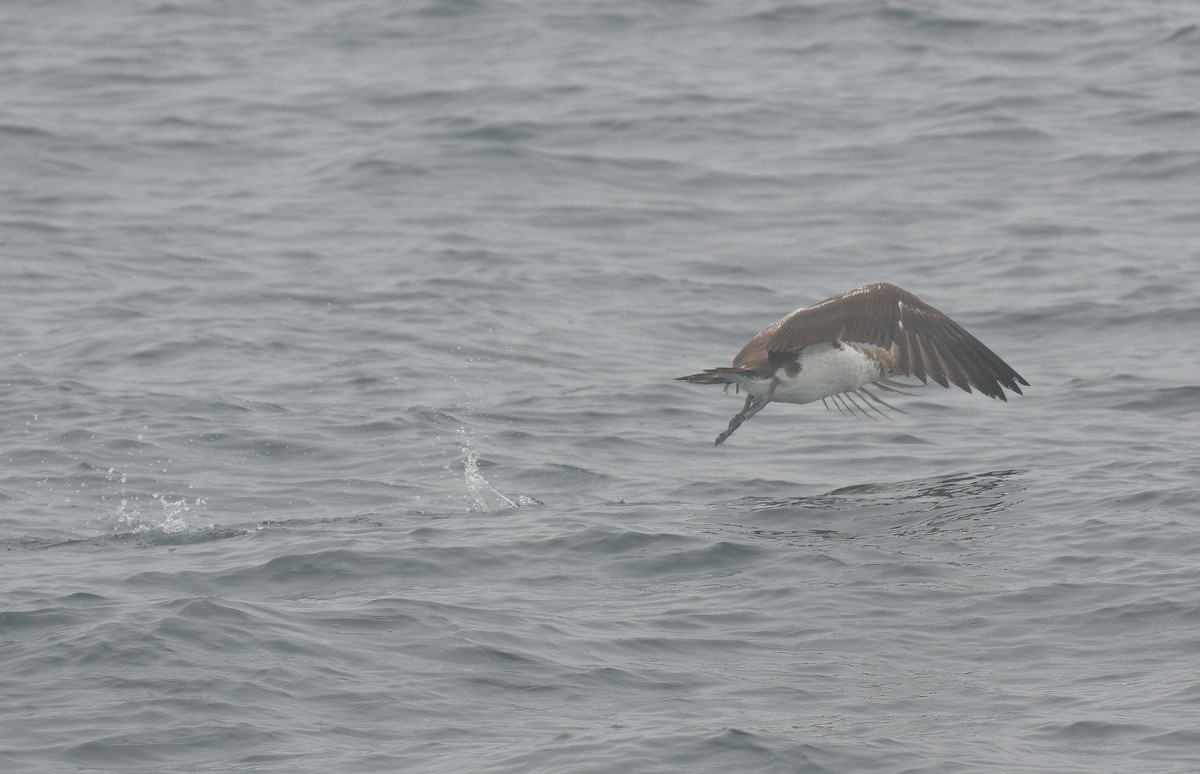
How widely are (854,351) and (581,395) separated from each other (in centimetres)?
297

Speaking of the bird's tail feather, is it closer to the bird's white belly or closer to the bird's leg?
the bird's white belly

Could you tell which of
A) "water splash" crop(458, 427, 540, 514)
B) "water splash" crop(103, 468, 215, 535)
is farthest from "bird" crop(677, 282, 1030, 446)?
"water splash" crop(103, 468, 215, 535)

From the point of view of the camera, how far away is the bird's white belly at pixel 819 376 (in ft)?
37.7

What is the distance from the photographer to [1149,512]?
11.1 m

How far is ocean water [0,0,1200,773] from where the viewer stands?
841 cm

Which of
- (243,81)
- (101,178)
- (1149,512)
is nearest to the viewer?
(1149,512)

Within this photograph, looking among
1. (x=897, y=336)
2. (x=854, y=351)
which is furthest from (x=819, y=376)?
(x=897, y=336)

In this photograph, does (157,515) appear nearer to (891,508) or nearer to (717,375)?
(717,375)

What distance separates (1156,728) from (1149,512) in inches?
128

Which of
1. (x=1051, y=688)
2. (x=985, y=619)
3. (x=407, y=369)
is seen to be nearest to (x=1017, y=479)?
(x=985, y=619)

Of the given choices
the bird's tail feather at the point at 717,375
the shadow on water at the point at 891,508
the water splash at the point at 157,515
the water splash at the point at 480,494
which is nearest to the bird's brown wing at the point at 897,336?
the bird's tail feather at the point at 717,375

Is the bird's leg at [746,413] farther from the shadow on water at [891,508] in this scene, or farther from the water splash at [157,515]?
the water splash at [157,515]

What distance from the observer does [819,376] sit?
1157cm

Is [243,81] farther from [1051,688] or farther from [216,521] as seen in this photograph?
[1051,688]
